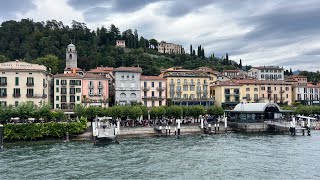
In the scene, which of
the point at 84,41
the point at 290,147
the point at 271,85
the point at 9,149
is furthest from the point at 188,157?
the point at 84,41

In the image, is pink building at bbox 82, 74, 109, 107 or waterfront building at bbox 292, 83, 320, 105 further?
waterfront building at bbox 292, 83, 320, 105

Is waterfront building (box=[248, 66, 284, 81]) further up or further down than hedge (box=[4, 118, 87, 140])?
further up

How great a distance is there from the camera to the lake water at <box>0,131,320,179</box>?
3441 centimetres

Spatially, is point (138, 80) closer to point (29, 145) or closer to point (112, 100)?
point (112, 100)

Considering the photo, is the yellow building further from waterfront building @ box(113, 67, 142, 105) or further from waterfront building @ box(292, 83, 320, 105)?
waterfront building @ box(113, 67, 142, 105)

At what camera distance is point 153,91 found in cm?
9744

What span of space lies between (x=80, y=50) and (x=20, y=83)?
255 feet

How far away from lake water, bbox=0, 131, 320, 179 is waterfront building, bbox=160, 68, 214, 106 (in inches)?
1755

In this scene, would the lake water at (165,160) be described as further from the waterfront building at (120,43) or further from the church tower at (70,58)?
the waterfront building at (120,43)

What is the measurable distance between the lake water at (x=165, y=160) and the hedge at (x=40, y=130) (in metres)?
2.44

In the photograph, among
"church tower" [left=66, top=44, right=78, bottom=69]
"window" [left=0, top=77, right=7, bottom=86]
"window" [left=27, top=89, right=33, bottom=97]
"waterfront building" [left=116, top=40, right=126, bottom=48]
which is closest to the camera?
"window" [left=0, top=77, right=7, bottom=86]

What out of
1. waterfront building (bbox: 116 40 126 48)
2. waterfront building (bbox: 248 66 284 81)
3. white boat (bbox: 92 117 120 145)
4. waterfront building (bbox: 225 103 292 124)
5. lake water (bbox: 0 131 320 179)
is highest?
waterfront building (bbox: 116 40 126 48)

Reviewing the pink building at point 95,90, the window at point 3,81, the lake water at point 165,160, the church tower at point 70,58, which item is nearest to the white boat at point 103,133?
the lake water at point 165,160

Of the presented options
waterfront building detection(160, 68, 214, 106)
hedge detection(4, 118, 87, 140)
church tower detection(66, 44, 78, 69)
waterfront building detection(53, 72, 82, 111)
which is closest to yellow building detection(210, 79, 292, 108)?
waterfront building detection(160, 68, 214, 106)
